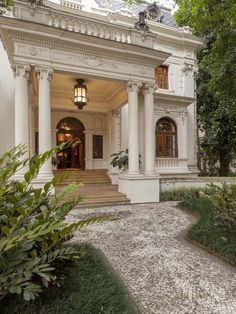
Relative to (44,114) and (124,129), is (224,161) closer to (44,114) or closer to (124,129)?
(124,129)

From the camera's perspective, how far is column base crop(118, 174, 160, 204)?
26.4 feet

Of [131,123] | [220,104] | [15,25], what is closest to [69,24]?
[15,25]

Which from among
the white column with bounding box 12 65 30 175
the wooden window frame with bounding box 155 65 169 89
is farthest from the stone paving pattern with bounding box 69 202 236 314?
the wooden window frame with bounding box 155 65 169 89

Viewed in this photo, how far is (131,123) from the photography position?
27.3 ft

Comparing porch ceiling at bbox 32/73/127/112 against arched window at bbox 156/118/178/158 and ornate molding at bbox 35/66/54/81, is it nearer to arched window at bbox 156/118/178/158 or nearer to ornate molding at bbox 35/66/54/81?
ornate molding at bbox 35/66/54/81

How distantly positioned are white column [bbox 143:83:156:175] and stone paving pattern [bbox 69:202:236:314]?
291cm

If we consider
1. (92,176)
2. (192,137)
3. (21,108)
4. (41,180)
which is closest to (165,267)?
(41,180)

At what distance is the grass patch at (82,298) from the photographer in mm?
2205

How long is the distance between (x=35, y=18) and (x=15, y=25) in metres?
0.76

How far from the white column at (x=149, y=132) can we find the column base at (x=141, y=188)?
0.34 m

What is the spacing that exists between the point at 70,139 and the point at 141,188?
517cm

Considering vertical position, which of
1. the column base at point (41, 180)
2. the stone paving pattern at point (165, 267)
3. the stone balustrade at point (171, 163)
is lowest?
the stone paving pattern at point (165, 267)

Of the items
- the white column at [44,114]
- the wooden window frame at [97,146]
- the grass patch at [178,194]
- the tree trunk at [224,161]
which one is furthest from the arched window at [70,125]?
the tree trunk at [224,161]

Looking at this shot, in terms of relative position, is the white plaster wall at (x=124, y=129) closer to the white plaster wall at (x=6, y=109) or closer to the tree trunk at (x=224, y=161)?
the white plaster wall at (x=6, y=109)
